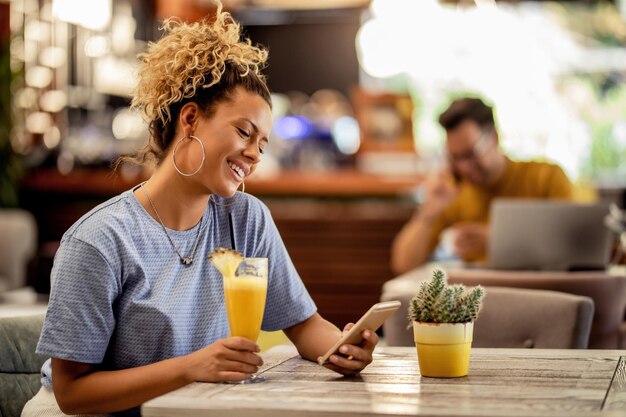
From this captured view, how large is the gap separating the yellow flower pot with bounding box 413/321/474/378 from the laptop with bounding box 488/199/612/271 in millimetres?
1875

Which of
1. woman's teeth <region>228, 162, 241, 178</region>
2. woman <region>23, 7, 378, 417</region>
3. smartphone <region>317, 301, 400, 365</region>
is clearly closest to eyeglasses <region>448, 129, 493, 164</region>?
woman <region>23, 7, 378, 417</region>

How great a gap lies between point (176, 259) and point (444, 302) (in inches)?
21.9

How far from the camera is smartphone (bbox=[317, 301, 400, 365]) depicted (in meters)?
1.80

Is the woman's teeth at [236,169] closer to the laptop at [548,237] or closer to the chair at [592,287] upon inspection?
the chair at [592,287]

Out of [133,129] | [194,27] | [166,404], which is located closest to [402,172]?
[133,129]

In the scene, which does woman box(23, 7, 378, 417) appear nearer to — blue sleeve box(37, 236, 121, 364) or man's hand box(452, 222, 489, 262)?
blue sleeve box(37, 236, 121, 364)

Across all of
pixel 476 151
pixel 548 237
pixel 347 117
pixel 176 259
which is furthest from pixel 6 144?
pixel 176 259

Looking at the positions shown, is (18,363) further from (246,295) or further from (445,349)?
(445,349)

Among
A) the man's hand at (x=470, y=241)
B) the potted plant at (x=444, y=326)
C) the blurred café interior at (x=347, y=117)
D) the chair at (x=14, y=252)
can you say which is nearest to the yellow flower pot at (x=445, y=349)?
the potted plant at (x=444, y=326)

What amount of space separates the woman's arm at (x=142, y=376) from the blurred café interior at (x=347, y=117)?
164 inches

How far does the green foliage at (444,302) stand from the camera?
5.93 feet

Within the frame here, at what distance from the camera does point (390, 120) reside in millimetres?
8469

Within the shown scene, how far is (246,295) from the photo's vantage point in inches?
67.4

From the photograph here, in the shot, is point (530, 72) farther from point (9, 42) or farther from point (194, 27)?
point (194, 27)
